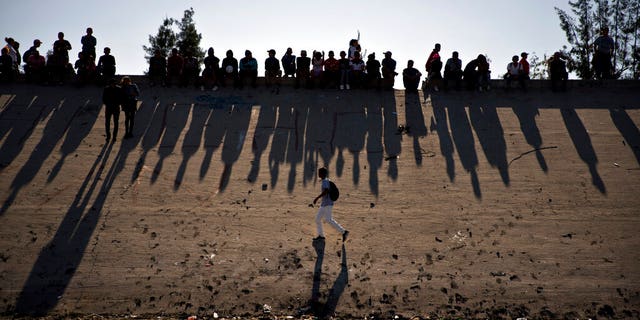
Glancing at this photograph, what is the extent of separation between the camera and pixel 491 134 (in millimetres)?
17328

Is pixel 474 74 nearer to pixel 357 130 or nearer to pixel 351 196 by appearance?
pixel 357 130

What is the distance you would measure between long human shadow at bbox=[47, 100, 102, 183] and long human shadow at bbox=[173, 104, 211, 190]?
2.66m

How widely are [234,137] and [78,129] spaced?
4.21m

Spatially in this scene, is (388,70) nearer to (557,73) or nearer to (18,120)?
(557,73)

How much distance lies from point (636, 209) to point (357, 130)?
7133mm

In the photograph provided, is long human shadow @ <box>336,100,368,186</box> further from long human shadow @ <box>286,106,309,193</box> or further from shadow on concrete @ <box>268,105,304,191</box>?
shadow on concrete @ <box>268,105,304,191</box>

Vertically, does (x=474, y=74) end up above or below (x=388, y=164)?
above

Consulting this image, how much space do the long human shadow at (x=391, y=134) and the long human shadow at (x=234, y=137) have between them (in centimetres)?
377

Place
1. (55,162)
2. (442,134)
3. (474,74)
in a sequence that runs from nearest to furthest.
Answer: (55,162) < (442,134) < (474,74)

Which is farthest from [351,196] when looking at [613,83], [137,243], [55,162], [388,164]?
[613,83]

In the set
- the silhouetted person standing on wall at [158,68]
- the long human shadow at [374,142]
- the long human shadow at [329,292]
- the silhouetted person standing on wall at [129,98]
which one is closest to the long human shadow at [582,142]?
the long human shadow at [374,142]

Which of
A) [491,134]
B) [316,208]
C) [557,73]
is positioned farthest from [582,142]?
[316,208]

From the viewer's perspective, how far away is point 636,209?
548 inches

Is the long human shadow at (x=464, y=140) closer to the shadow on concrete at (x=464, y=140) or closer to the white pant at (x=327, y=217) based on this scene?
the shadow on concrete at (x=464, y=140)
